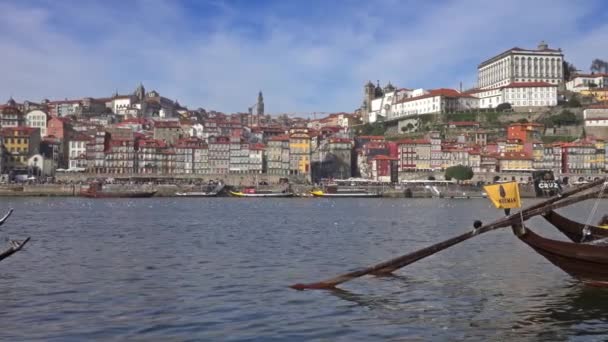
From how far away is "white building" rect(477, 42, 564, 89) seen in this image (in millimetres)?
129375

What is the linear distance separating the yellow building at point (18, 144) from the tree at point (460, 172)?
57442 millimetres

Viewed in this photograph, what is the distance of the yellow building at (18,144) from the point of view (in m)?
103

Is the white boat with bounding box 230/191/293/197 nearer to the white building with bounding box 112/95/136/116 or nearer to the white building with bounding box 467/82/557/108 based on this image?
the white building with bounding box 467/82/557/108

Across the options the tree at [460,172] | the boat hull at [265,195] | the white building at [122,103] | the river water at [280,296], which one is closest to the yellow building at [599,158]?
the tree at [460,172]

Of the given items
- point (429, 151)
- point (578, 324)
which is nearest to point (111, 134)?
point (429, 151)

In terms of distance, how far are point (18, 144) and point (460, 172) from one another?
60.3 metres

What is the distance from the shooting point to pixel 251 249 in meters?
24.1

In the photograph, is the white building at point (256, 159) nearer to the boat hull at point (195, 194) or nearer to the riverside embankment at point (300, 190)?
the riverside embankment at point (300, 190)

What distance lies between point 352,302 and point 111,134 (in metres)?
111

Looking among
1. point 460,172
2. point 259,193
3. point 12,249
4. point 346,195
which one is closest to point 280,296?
point 12,249

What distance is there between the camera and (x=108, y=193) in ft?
296

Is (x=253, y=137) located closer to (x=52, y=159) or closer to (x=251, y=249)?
(x=52, y=159)

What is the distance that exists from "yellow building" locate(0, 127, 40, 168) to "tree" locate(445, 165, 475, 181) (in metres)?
57.4

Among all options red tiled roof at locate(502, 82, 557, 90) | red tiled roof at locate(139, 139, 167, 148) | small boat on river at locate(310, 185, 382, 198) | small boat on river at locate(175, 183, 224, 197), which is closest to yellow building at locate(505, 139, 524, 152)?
red tiled roof at locate(502, 82, 557, 90)
